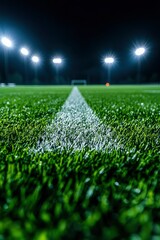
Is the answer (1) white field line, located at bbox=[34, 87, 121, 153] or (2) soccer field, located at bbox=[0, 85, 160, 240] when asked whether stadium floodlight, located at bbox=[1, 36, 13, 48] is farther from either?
(2) soccer field, located at bbox=[0, 85, 160, 240]

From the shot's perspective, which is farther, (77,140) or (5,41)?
(5,41)

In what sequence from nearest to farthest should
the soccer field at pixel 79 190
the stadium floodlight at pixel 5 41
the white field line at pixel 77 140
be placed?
the soccer field at pixel 79 190 < the white field line at pixel 77 140 < the stadium floodlight at pixel 5 41

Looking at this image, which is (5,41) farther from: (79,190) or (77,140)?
(79,190)

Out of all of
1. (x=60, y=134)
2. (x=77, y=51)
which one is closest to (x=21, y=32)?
(x=77, y=51)

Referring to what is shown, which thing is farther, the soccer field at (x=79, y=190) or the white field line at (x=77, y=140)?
the white field line at (x=77, y=140)

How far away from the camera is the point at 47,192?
86 centimetres

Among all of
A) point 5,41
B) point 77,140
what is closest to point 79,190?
point 77,140

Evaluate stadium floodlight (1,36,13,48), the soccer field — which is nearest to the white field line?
the soccer field

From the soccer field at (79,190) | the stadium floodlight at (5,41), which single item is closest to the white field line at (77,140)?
the soccer field at (79,190)

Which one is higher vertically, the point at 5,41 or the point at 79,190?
the point at 5,41

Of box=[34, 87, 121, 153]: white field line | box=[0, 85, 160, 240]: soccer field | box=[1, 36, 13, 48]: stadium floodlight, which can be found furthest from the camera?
box=[1, 36, 13, 48]: stadium floodlight

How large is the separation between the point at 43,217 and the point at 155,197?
Result: 42 centimetres

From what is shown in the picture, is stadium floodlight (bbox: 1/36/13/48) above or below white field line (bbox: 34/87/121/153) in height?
above

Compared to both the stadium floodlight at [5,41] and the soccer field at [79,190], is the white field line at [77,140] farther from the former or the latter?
the stadium floodlight at [5,41]
